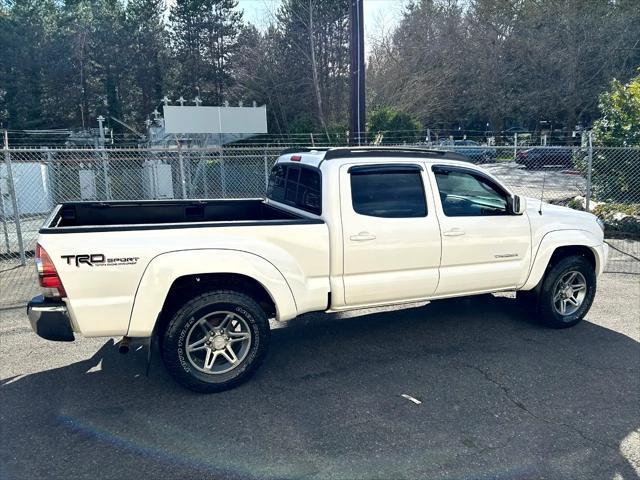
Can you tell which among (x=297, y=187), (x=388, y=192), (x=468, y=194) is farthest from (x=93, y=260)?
(x=468, y=194)

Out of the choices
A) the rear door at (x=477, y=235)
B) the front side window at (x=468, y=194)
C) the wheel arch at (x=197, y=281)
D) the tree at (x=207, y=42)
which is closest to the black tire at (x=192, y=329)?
the wheel arch at (x=197, y=281)

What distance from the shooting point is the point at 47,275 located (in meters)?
3.39

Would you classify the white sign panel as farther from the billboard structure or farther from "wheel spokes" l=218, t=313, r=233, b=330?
"wheel spokes" l=218, t=313, r=233, b=330

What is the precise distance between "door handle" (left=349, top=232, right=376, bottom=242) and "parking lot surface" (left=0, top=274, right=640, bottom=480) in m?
1.13

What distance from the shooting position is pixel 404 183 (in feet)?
14.8

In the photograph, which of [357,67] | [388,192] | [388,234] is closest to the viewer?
[388,234]

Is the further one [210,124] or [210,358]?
[210,124]

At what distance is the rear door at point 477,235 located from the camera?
181 inches

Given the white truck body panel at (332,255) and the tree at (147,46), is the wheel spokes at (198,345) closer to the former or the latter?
the white truck body panel at (332,255)

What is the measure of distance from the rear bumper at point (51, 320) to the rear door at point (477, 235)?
3.11 m

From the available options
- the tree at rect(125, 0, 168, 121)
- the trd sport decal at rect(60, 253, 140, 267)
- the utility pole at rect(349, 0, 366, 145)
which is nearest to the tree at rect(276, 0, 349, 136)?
the utility pole at rect(349, 0, 366, 145)

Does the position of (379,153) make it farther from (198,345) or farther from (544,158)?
(544,158)

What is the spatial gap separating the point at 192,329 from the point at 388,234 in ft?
5.90

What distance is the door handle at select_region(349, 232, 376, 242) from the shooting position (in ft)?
13.7
